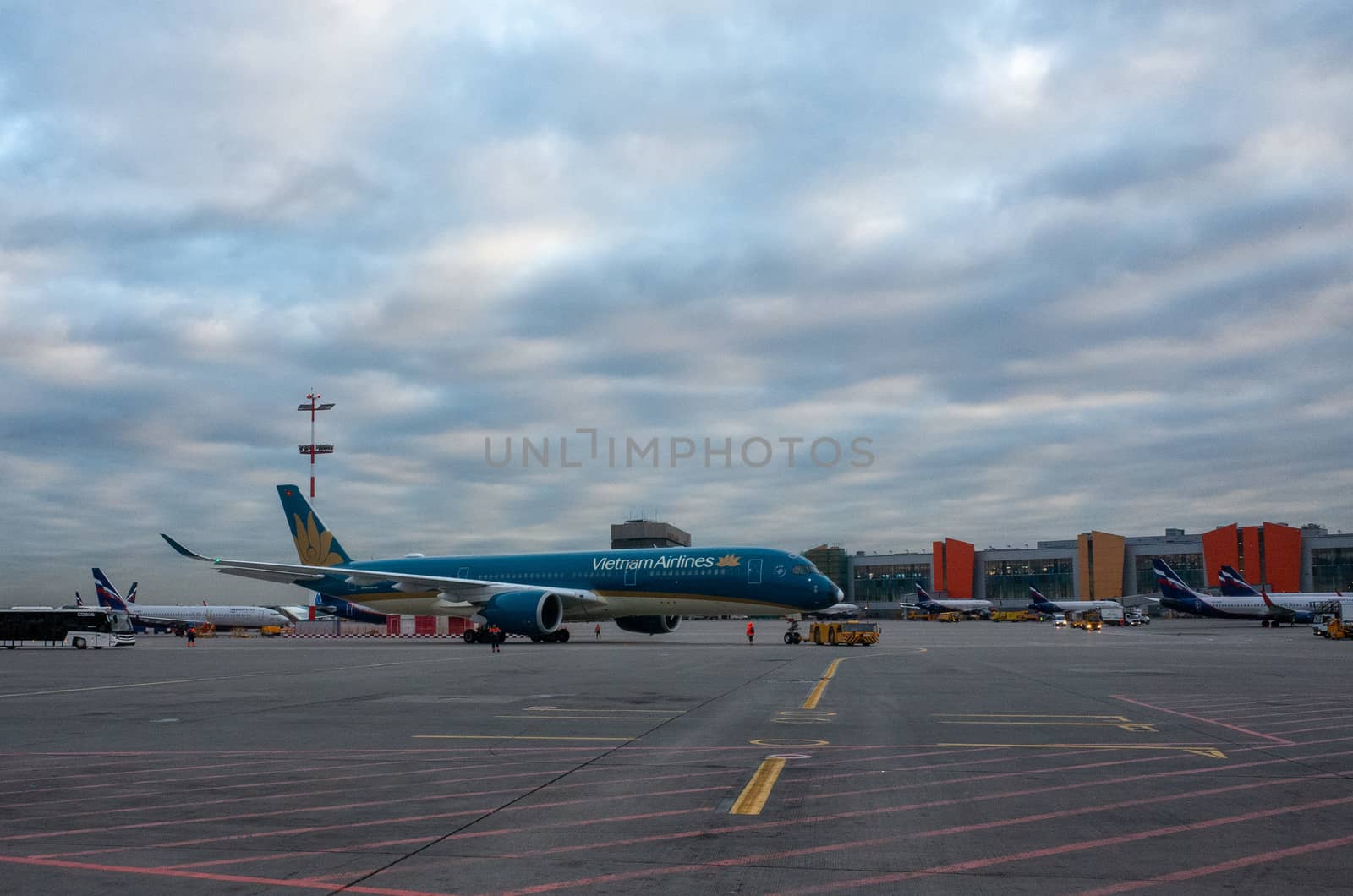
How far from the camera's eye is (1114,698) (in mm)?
20688

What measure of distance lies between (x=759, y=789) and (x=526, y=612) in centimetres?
3925

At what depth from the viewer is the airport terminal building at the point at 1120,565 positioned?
14788 centimetres

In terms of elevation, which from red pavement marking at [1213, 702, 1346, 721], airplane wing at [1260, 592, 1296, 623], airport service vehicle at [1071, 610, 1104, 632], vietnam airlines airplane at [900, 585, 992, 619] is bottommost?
vietnam airlines airplane at [900, 585, 992, 619]

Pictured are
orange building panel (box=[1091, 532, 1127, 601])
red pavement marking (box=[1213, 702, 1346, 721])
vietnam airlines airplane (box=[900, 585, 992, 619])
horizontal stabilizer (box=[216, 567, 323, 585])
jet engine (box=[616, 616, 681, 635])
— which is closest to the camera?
red pavement marking (box=[1213, 702, 1346, 721])

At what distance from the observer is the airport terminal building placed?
485 ft

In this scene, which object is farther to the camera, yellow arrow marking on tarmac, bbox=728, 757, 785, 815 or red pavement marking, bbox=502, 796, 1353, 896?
yellow arrow marking on tarmac, bbox=728, 757, 785, 815

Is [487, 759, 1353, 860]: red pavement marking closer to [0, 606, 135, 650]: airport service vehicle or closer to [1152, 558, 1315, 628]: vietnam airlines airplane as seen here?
[0, 606, 135, 650]: airport service vehicle

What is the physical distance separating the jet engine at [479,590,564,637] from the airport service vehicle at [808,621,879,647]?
42.3 ft

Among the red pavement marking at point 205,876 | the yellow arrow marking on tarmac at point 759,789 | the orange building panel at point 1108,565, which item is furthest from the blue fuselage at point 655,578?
the orange building panel at point 1108,565

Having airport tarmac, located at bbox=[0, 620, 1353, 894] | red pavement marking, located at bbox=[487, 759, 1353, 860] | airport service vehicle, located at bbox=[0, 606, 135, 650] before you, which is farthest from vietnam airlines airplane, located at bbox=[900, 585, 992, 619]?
red pavement marking, located at bbox=[487, 759, 1353, 860]

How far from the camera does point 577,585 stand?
52.2 metres

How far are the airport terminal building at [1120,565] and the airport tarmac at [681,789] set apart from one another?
139496 mm

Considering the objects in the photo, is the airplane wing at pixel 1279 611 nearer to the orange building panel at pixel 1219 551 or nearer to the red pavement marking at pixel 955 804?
the orange building panel at pixel 1219 551

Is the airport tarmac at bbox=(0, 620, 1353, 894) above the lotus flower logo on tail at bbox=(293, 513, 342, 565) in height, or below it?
below
